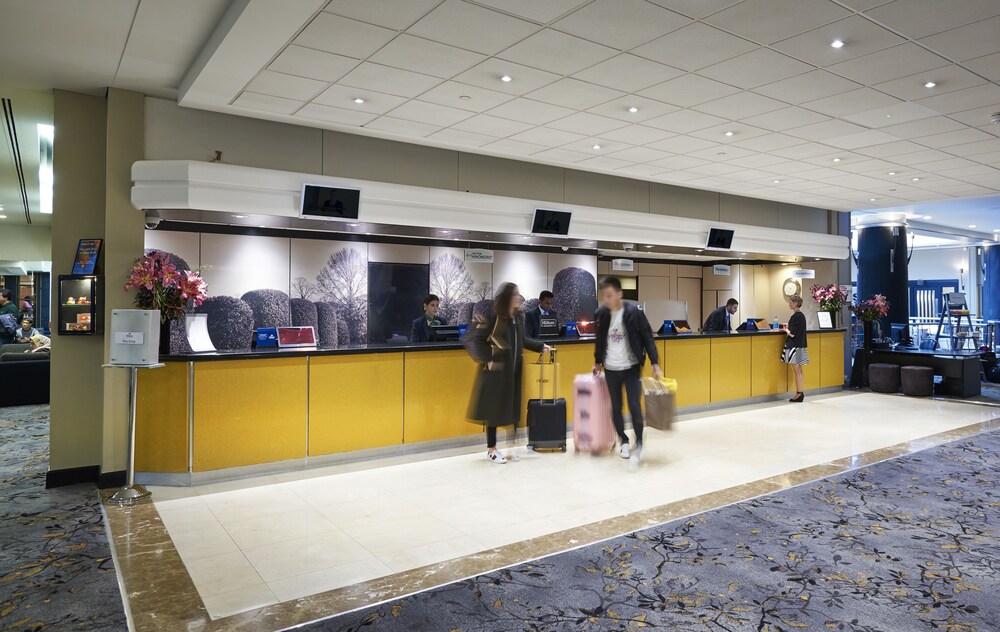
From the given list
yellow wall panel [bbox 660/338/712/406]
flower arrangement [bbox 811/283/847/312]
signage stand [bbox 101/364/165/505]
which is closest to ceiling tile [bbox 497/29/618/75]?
signage stand [bbox 101/364/165/505]

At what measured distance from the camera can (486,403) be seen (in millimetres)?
5926

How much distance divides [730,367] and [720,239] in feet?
7.10

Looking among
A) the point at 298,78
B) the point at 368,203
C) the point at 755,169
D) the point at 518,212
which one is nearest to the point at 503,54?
the point at 298,78

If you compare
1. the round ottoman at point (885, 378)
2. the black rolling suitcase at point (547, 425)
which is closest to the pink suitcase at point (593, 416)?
the black rolling suitcase at point (547, 425)

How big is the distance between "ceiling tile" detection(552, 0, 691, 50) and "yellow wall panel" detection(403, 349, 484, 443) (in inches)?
139

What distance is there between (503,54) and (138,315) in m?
3.51

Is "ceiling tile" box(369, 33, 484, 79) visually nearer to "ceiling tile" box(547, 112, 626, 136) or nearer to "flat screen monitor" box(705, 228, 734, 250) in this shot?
"ceiling tile" box(547, 112, 626, 136)

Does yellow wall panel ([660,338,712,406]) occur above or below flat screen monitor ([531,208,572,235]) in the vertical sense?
below

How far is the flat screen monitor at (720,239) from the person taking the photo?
32.9 ft

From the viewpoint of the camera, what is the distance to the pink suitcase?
6309 millimetres

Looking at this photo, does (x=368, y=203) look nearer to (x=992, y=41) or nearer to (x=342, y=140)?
(x=342, y=140)

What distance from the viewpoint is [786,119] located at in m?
6.22

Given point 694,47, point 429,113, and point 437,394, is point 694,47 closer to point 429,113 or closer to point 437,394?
point 429,113

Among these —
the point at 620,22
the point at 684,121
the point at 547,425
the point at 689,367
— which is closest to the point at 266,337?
the point at 547,425
